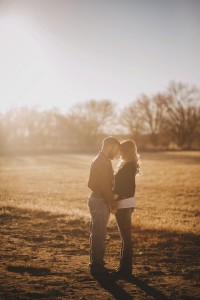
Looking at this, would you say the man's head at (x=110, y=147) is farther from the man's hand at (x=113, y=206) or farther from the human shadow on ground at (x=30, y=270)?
the human shadow on ground at (x=30, y=270)

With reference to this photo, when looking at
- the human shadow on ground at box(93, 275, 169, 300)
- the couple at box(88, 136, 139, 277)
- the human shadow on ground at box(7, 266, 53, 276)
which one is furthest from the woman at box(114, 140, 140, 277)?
the human shadow on ground at box(7, 266, 53, 276)

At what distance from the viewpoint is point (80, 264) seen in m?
6.16

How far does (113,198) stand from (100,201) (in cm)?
25

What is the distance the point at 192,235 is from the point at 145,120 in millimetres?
71160

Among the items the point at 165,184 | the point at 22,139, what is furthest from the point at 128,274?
the point at 22,139

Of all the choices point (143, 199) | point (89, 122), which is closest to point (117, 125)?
point (89, 122)

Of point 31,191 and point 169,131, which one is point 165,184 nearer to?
point 31,191

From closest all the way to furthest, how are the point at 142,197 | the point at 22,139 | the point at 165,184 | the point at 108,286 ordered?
the point at 108,286 < the point at 142,197 < the point at 165,184 < the point at 22,139

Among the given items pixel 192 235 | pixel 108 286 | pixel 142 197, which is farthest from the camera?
pixel 142 197

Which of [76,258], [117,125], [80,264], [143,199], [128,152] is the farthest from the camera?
[117,125]

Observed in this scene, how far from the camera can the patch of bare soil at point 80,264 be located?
4.86 m

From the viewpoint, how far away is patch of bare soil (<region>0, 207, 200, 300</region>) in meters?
4.86

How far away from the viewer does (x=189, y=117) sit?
80000 mm

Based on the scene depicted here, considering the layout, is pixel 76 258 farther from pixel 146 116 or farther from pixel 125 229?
pixel 146 116
